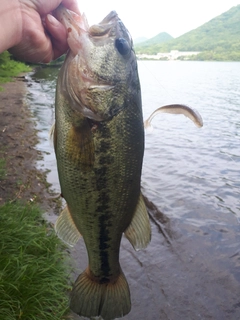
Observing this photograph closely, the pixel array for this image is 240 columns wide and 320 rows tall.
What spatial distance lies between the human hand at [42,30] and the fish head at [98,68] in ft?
0.47

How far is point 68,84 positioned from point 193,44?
174396 millimetres

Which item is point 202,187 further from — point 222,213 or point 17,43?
point 17,43

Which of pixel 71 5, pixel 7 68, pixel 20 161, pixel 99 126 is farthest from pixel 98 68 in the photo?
pixel 7 68

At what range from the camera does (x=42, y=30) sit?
9.23 ft

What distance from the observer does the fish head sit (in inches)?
92.6

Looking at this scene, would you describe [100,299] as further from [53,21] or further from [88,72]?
[53,21]

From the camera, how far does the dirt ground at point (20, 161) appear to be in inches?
292

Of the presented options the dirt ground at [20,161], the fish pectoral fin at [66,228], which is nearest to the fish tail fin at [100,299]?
the fish pectoral fin at [66,228]

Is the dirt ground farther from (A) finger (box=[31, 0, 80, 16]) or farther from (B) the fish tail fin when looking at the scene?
(A) finger (box=[31, 0, 80, 16])

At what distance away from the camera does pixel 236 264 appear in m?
7.03

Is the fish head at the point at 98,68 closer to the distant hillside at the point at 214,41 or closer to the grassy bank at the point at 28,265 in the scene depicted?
the grassy bank at the point at 28,265

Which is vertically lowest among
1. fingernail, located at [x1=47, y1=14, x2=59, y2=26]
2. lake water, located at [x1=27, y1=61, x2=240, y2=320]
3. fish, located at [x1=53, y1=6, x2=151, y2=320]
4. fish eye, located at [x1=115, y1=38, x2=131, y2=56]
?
lake water, located at [x1=27, y1=61, x2=240, y2=320]

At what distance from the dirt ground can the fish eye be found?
15.8ft

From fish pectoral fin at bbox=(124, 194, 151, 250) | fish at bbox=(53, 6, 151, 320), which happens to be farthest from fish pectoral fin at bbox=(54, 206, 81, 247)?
fish pectoral fin at bbox=(124, 194, 151, 250)
